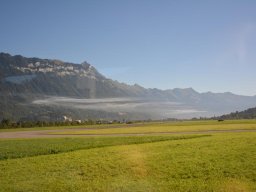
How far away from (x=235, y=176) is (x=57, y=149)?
26.9 metres

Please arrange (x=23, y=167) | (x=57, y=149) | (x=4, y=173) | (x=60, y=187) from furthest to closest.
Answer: (x=57, y=149) < (x=23, y=167) < (x=4, y=173) < (x=60, y=187)

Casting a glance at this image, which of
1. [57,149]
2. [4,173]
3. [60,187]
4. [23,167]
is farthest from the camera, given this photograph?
[57,149]

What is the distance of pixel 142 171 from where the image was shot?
32.0 metres

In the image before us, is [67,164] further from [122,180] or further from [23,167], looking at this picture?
[122,180]

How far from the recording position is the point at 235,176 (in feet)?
94.8

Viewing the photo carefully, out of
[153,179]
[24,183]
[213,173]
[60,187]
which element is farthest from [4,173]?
[213,173]

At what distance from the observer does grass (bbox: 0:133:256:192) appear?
2786 centimetres

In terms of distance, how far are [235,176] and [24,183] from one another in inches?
641

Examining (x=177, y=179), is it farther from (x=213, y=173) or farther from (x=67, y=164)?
(x=67, y=164)

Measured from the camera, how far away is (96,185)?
2853 centimetres

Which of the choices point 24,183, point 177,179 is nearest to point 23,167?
point 24,183

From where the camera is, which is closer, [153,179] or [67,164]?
[153,179]

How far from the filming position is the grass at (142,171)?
91.4ft

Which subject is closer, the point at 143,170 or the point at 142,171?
the point at 142,171
